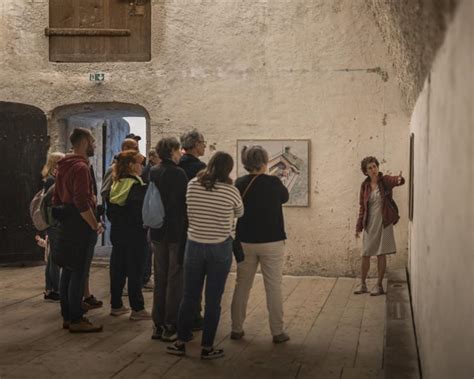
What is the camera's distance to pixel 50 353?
17.2 ft

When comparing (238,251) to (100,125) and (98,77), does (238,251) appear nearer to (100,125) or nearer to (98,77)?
(98,77)

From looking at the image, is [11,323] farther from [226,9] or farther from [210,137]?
[226,9]

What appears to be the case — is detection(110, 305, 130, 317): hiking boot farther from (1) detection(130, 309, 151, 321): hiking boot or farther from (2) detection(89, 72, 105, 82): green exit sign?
(2) detection(89, 72, 105, 82): green exit sign

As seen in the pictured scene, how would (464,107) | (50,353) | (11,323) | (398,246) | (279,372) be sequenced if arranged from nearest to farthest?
(464,107) < (279,372) < (50,353) < (11,323) < (398,246)

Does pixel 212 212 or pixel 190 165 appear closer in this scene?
pixel 212 212

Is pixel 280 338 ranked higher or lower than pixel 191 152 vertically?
A: lower

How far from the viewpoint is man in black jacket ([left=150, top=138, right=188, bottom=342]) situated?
5.58m

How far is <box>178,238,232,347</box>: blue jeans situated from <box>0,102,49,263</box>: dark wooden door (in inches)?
228

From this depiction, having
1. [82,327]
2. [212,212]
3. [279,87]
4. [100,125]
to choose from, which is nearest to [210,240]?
[212,212]

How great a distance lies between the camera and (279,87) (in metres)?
9.84

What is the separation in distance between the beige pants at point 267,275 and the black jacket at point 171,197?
529 millimetres

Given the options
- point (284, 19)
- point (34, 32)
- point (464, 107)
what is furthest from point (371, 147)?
point (464, 107)

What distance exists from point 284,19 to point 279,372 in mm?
6097

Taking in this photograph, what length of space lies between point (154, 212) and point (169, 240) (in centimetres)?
25
